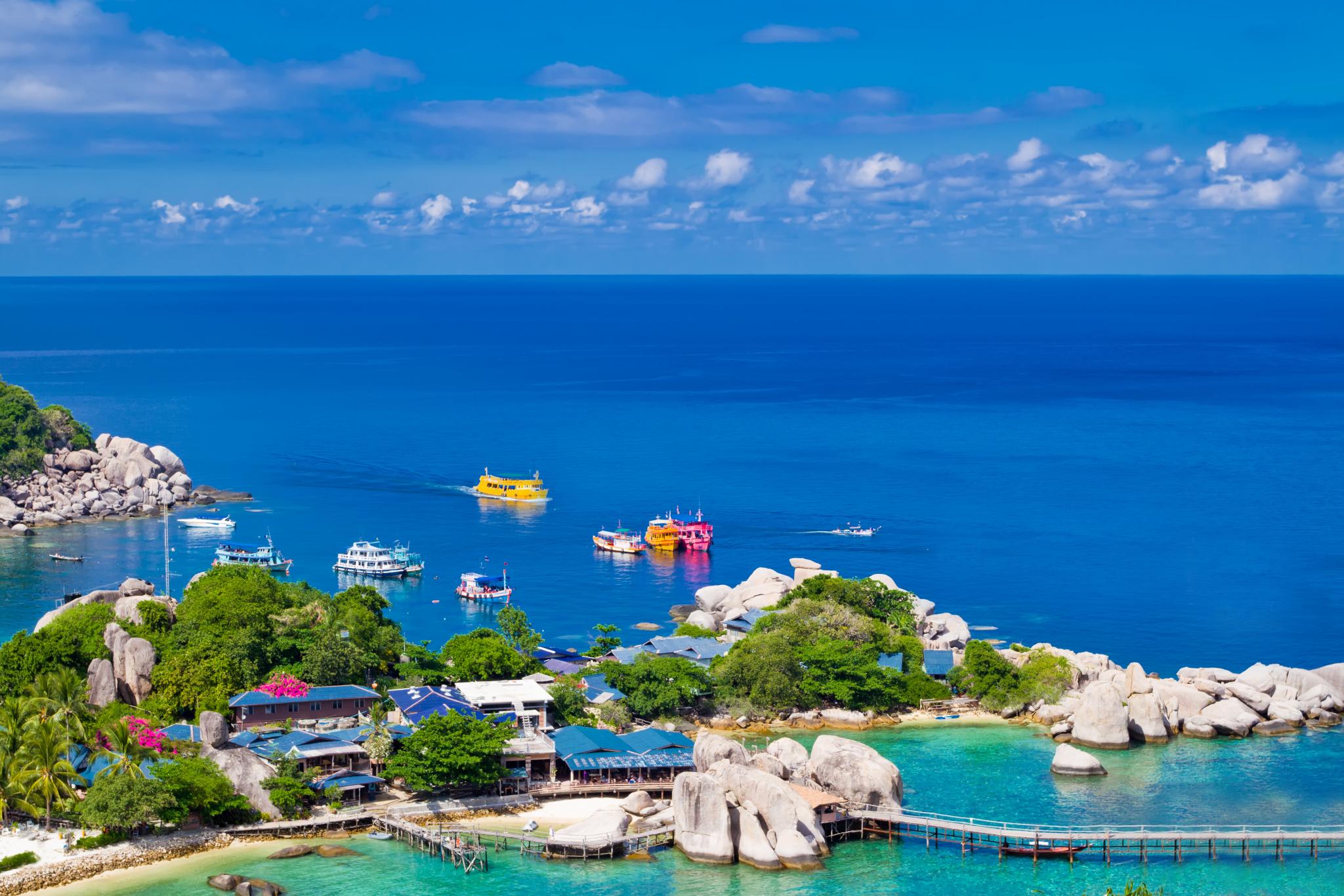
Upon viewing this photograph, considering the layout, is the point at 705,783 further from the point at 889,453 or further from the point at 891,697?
the point at 889,453

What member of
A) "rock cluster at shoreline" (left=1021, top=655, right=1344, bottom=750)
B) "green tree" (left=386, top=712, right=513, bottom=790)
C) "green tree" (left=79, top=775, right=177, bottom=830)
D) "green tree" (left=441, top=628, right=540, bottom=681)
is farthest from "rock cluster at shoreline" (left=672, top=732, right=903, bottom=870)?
"green tree" (left=79, top=775, right=177, bottom=830)

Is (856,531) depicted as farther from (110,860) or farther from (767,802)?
(110,860)

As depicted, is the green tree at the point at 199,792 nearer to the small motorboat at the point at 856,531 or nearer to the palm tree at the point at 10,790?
the palm tree at the point at 10,790

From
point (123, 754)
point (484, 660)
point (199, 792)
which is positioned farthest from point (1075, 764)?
point (123, 754)

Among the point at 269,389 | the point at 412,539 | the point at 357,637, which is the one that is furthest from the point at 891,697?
the point at 269,389

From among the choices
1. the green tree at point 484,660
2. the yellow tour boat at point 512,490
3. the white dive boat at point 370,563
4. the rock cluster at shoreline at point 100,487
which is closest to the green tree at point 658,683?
the green tree at point 484,660

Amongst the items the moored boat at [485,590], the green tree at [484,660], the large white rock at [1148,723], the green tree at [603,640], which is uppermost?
the moored boat at [485,590]

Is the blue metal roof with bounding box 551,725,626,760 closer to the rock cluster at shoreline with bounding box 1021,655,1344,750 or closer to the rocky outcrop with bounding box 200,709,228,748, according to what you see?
the rocky outcrop with bounding box 200,709,228,748
